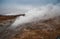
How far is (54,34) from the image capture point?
1.32m

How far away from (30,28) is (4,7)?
714mm

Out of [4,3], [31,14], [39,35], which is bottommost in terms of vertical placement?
[39,35]

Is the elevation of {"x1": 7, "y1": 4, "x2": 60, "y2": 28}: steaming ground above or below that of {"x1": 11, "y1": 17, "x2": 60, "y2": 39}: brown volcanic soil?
above

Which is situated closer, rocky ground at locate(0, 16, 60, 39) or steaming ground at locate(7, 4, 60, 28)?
rocky ground at locate(0, 16, 60, 39)

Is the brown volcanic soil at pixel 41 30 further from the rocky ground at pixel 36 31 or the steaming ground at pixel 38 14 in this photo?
the steaming ground at pixel 38 14

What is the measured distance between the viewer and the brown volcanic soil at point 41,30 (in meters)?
1.31

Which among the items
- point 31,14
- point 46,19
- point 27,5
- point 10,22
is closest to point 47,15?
point 46,19

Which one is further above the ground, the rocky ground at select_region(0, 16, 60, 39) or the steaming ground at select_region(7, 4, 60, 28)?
the steaming ground at select_region(7, 4, 60, 28)

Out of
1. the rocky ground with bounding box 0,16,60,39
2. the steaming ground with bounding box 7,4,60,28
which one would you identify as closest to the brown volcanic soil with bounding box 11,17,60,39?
the rocky ground with bounding box 0,16,60,39

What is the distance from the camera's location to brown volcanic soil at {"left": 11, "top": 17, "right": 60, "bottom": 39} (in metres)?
1.31

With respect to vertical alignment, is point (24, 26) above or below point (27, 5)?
below

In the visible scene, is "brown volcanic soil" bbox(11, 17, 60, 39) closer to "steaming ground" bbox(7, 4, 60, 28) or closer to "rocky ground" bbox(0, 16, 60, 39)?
"rocky ground" bbox(0, 16, 60, 39)

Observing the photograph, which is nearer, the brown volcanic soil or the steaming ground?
the brown volcanic soil

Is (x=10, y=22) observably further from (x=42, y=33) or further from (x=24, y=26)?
(x=42, y=33)
